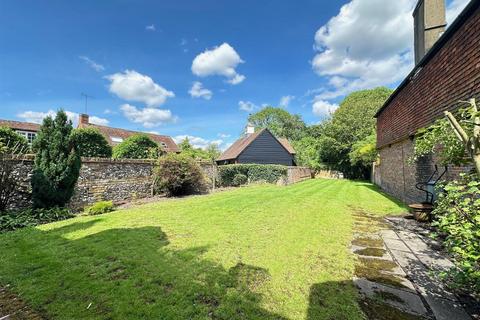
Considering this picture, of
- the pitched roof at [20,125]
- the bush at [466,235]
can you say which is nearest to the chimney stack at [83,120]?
the pitched roof at [20,125]

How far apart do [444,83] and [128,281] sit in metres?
8.77

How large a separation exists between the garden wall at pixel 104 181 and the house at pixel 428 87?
38.7 feet

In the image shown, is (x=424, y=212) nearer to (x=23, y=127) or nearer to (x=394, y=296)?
(x=394, y=296)

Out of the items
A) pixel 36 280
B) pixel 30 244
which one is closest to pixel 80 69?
pixel 30 244

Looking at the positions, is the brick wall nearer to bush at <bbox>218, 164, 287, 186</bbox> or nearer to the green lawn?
the green lawn

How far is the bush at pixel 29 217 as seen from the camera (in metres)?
6.21

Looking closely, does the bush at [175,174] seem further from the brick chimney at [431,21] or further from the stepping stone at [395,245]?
the brick chimney at [431,21]

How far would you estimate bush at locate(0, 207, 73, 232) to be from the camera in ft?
20.4

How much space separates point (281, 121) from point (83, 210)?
152ft

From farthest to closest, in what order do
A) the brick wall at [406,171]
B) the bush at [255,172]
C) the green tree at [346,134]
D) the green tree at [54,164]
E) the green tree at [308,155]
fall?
the green tree at [308,155], the green tree at [346,134], the bush at [255,172], the green tree at [54,164], the brick wall at [406,171]

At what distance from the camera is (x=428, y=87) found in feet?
22.7

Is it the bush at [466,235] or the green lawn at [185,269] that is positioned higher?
the bush at [466,235]

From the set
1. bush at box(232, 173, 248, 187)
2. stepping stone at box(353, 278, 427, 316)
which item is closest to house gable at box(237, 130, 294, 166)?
bush at box(232, 173, 248, 187)

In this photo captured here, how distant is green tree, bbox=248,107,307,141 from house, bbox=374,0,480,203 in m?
37.3
